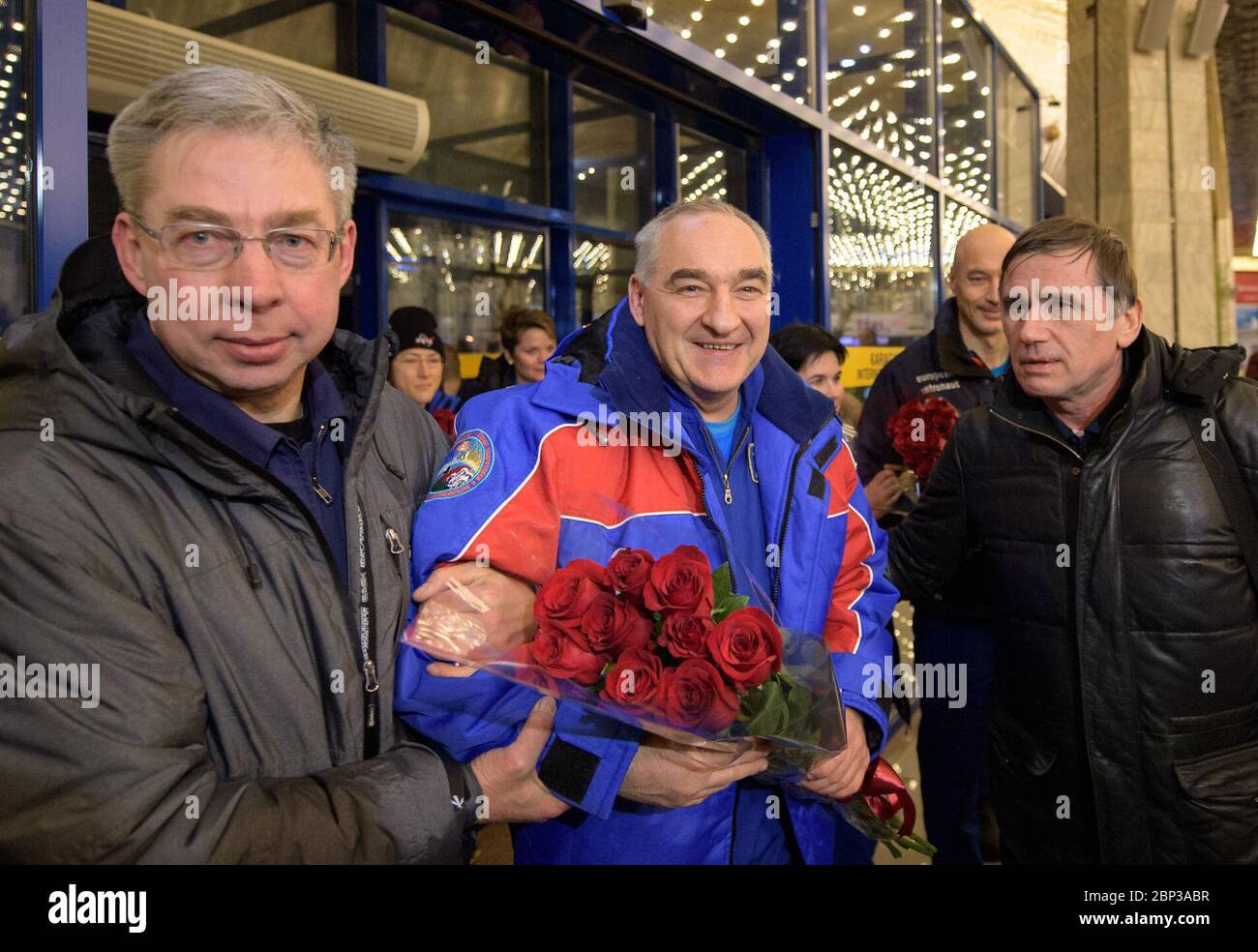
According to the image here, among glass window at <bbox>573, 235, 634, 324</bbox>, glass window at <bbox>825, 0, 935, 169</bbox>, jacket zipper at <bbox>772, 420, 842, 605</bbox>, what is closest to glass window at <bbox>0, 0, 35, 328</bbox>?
jacket zipper at <bbox>772, 420, 842, 605</bbox>

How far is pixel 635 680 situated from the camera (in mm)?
1309

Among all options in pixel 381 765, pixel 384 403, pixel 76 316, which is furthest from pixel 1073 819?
pixel 76 316

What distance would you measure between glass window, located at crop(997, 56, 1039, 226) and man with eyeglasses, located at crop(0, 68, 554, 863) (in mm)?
Result: 12147

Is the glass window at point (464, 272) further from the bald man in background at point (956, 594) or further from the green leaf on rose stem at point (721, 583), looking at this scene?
the green leaf on rose stem at point (721, 583)

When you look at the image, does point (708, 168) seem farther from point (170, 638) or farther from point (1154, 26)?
point (170, 638)

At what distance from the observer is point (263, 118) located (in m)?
1.33

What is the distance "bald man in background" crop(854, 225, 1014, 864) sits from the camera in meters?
3.17

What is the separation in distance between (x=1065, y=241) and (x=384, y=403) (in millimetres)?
1545

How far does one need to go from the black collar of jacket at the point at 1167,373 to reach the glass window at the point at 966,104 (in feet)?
26.2

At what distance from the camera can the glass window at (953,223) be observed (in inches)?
379

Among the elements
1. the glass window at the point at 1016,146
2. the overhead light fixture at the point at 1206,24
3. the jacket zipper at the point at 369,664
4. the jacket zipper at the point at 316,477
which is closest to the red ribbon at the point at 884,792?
the jacket zipper at the point at 369,664

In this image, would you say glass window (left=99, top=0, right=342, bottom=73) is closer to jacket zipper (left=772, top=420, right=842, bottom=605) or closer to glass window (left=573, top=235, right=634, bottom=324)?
glass window (left=573, top=235, right=634, bottom=324)

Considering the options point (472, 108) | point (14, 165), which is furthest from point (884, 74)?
point (14, 165)
